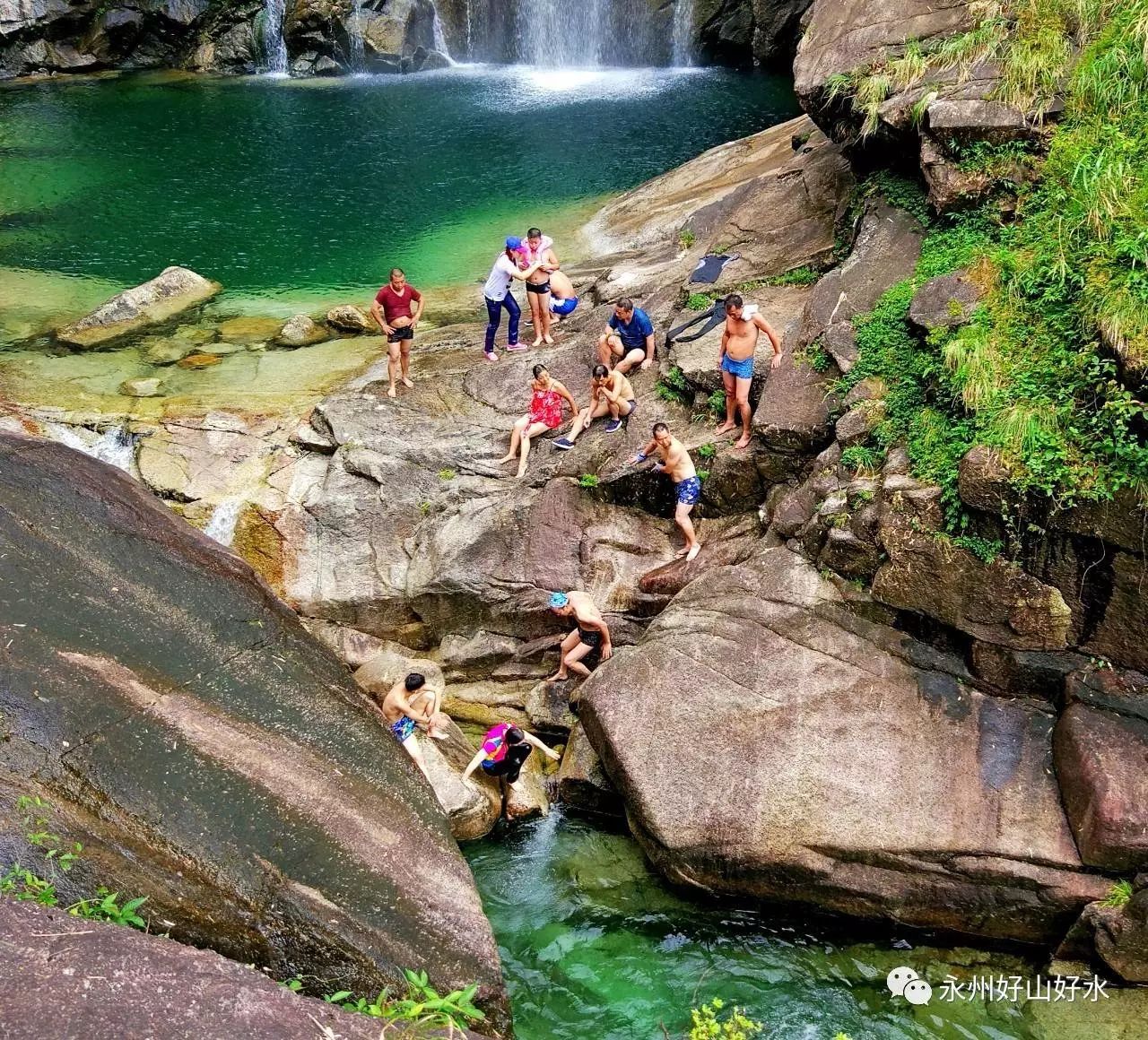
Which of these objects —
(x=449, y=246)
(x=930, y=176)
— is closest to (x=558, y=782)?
(x=930, y=176)

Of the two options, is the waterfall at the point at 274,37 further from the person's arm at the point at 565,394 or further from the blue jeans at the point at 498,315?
the person's arm at the point at 565,394

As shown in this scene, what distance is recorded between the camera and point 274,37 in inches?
1273

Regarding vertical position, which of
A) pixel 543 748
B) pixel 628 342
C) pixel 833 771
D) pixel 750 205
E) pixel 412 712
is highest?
pixel 750 205

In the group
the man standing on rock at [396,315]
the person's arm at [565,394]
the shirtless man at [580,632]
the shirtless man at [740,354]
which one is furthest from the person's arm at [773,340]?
the man standing on rock at [396,315]

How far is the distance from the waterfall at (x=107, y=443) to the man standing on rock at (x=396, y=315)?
341 cm

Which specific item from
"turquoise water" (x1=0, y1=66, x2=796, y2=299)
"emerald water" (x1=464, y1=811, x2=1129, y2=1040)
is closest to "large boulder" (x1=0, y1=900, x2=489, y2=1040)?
"emerald water" (x1=464, y1=811, x2=1129, y2=1040)

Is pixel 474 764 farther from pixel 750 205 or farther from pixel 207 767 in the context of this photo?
pixel 750 205

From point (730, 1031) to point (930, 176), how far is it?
8.88 m

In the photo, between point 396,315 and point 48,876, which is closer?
point 48,876

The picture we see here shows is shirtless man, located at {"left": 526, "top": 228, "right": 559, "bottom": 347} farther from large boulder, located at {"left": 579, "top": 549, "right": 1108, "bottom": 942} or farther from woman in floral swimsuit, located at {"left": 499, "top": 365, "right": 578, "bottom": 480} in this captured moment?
large boulder, located at {"left": 579, "top": 549, "right": 1108, "bottom": 942}

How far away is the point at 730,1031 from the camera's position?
6312mm

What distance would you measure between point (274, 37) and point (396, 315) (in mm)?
25045

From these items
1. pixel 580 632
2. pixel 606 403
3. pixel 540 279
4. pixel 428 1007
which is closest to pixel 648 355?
pixel 606 403

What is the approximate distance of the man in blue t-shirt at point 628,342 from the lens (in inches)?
470
